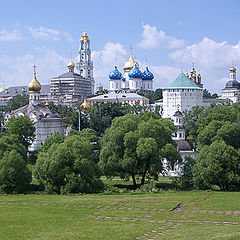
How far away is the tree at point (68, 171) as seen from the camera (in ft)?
112

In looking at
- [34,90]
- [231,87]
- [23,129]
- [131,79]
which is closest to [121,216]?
[23,129]

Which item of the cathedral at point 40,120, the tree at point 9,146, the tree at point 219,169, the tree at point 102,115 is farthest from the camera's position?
the tree at point 102,115

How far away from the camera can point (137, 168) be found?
37750 mm

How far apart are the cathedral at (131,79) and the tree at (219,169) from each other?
71212 mm

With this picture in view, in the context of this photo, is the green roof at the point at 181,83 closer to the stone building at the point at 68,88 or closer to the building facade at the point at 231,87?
the building facade at the point at 231,87

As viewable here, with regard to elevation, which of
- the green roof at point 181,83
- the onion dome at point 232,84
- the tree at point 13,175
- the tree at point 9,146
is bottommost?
the tree at point 13,175

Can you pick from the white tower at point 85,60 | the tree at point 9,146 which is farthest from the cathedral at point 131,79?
the tree at point 9,146

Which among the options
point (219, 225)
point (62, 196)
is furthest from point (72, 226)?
point (62, 196)

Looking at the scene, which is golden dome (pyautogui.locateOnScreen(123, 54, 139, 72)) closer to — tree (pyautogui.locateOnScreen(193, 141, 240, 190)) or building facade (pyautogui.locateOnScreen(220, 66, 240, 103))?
building facade (pyautogui.locateOnScreen(220, 66, 240, 103))

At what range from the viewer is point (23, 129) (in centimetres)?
5525

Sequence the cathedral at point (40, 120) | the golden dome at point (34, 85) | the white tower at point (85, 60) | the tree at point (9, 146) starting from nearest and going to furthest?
the tree at point (9, 146) < the cathedral at point (40, 120) < the golden dome at point (34, 85) < the white tower at point (85, 60)

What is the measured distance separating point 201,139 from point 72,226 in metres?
21.1

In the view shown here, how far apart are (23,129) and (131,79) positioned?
55.2m

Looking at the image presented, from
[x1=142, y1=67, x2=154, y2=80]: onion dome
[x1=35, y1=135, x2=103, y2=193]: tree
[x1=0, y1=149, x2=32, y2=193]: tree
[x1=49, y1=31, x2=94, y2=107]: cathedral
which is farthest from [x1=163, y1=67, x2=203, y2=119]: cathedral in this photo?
[x1=0, y1=149, x2=32, y2=193]: tree
